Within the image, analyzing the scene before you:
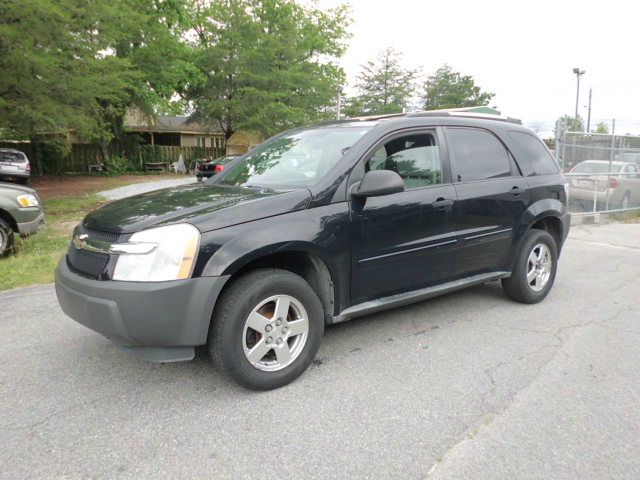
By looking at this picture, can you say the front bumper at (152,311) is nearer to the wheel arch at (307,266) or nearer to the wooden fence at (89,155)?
the wheel arch at (307,266)

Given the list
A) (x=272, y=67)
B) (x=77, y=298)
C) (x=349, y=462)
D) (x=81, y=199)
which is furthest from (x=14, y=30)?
(x=272, y=67)

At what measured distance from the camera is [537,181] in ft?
16.1

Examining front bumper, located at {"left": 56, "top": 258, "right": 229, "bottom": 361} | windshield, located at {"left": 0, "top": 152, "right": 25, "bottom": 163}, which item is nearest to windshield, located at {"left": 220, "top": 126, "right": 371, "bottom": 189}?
front bumper, located at {"left": 56, "top": 258, "right": 229, "bottom": 361}

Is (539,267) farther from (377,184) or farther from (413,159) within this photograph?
(377,184)

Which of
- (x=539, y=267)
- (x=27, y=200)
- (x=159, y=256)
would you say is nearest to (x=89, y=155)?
(x=27, y=200)

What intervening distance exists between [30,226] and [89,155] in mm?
24597

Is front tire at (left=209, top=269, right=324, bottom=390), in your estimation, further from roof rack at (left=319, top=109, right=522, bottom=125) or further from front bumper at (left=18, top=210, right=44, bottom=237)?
front bumper at (left=18, top=210, right=44, bottom=237)

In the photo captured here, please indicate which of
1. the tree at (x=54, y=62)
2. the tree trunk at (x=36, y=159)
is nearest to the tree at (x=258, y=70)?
the tree trunk at (x=36, y=159)

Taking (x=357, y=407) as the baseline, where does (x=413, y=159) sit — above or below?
above

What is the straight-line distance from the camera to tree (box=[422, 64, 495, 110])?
48.8 meters

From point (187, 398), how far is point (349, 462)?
46.8 inches

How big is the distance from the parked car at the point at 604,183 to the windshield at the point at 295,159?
8.74 m

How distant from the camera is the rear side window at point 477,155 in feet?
14.1

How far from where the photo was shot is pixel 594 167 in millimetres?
11750
